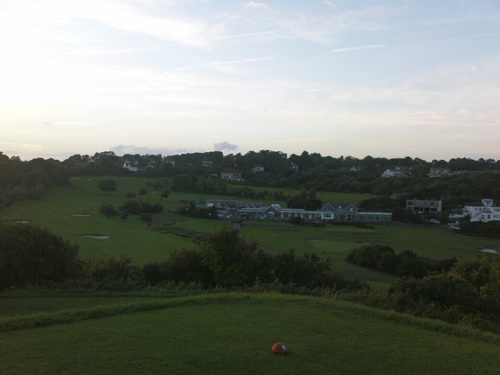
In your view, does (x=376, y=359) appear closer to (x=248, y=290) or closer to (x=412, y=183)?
(x=248, y=290)

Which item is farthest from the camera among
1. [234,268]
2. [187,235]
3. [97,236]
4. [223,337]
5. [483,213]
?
[483,213]

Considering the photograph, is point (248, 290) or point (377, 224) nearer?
point (248, 290)

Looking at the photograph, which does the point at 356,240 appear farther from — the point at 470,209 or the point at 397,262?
the point at 470,209

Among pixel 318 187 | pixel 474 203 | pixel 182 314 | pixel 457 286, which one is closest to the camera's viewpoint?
pixel 182 314

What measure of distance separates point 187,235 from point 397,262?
65.7 ft

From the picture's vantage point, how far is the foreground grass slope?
7176 millimetres

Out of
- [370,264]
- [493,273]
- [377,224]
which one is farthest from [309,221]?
[493,273]

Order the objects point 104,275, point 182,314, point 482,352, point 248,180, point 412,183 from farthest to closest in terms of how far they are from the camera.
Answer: point 248,180 < point 412,183 < point 104,275 < point 182,314 < point 482,352

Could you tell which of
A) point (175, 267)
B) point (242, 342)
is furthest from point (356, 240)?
point (242, 342)

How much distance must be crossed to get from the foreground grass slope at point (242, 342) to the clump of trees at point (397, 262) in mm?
17283

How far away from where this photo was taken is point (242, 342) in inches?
332

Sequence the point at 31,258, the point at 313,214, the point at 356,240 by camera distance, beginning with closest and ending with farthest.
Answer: the point at 31,258 < the point at 356,240 < the point at 313,214

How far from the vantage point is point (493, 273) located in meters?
18.4

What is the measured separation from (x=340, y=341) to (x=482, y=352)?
2735mm
